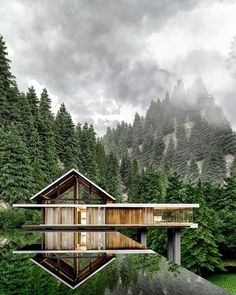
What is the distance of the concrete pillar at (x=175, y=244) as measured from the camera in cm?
2408

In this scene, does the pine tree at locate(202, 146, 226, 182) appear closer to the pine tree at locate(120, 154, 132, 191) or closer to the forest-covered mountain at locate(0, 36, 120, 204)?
the pine tree at locate(120, 154, 132, 191)

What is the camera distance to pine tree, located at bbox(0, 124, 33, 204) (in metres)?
46.3

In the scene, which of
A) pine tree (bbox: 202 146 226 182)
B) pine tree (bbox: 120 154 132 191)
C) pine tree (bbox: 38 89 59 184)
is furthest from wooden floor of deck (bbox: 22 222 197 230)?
pine tree (bbox: 202 146 226 182)

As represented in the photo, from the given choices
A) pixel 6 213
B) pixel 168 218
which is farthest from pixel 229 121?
pixel 168 218

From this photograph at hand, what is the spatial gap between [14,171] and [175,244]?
2716 cm

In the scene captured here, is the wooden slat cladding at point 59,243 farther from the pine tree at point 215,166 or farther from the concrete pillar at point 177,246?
the pine tree at point 215,166

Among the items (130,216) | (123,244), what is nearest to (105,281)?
(123,244)

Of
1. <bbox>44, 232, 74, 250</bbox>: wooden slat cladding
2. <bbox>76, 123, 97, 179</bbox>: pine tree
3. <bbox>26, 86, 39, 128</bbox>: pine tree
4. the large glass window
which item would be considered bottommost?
the large glass window

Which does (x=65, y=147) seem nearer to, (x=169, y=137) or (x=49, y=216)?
(x=49, y=216)

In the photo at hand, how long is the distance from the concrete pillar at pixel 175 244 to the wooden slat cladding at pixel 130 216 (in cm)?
190

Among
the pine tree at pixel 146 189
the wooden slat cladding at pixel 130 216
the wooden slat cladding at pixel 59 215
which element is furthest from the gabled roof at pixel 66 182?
the pine tree at pixel 146 189

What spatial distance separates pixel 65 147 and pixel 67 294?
62.6m

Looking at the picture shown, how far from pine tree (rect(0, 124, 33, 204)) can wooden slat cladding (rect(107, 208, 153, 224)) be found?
907 inches

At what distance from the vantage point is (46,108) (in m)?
69.7
